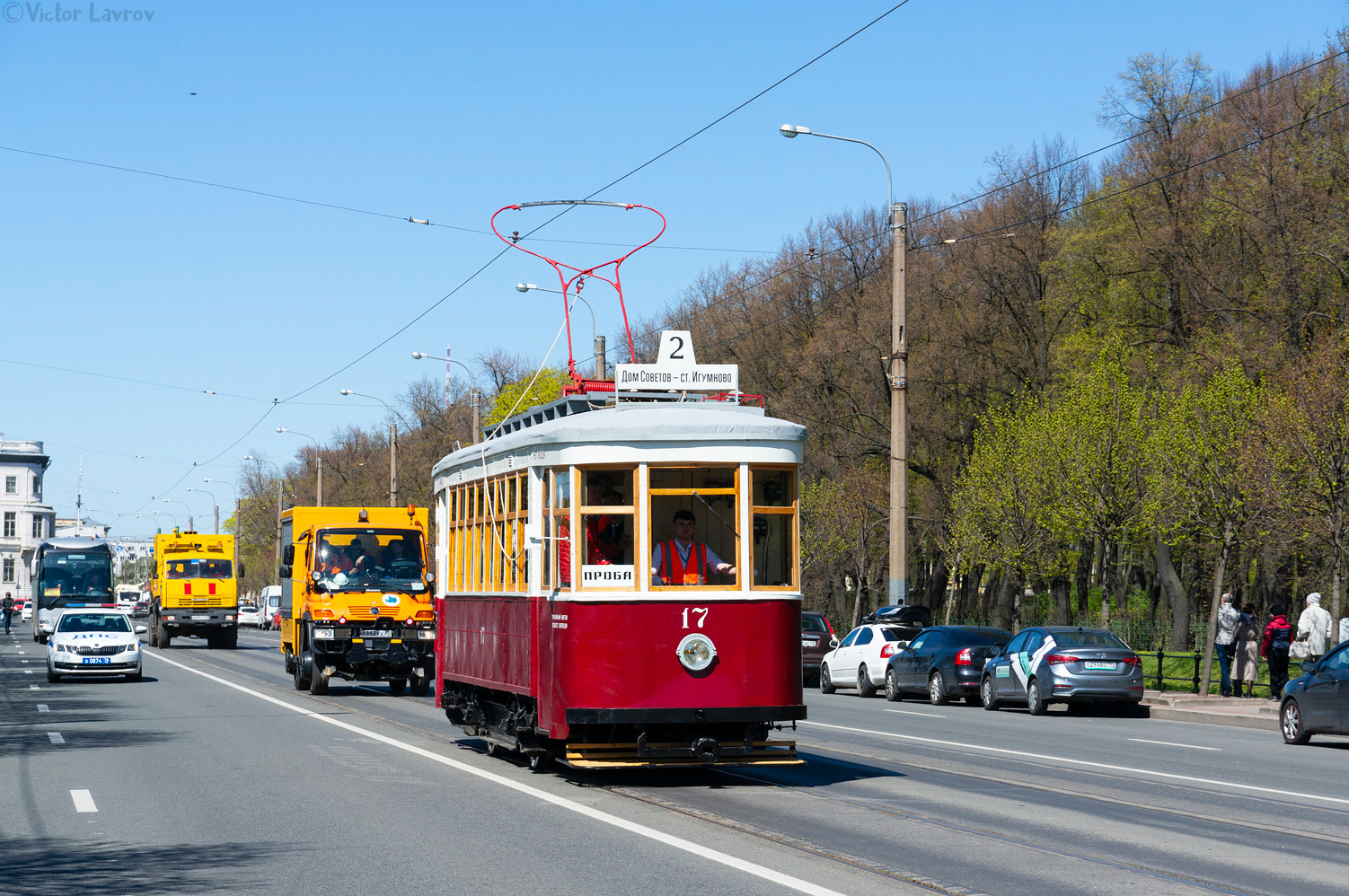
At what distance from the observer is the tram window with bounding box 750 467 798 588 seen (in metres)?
13.2

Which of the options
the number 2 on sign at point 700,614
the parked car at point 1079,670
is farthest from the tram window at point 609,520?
the parked car at point 1079,670

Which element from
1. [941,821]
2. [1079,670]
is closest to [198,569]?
[1079,670]

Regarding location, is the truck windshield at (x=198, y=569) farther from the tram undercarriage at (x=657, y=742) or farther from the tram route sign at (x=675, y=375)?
the tram route sign at (x=675, y=375)

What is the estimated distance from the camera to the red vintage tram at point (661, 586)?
1275 cm

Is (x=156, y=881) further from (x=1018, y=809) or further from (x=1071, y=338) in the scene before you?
(x=1071, y=338)

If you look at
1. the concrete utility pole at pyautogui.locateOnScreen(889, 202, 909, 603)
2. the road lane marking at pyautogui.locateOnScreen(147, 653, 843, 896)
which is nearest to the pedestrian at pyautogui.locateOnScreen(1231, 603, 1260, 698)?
the concrete utility pole at pyautogui.locateOnScreen(889, 202, 909, 603)

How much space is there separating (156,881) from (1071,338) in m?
41.0

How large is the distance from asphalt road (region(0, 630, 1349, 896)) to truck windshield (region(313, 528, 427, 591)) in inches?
274

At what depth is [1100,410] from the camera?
36188 millimetres

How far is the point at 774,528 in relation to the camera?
1324cm

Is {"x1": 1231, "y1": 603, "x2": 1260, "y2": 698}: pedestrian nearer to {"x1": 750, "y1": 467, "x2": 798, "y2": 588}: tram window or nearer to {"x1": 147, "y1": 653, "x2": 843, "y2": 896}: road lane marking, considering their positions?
{"x1": 147, "y1": 653, "x2": 843, "y2": 896}: road lane marking

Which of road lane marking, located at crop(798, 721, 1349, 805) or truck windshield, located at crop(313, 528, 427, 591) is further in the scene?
truck windshield, located at crop(313, 528, 427, 591)

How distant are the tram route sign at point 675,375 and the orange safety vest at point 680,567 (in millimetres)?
1630

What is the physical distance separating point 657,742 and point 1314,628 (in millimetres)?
16172
